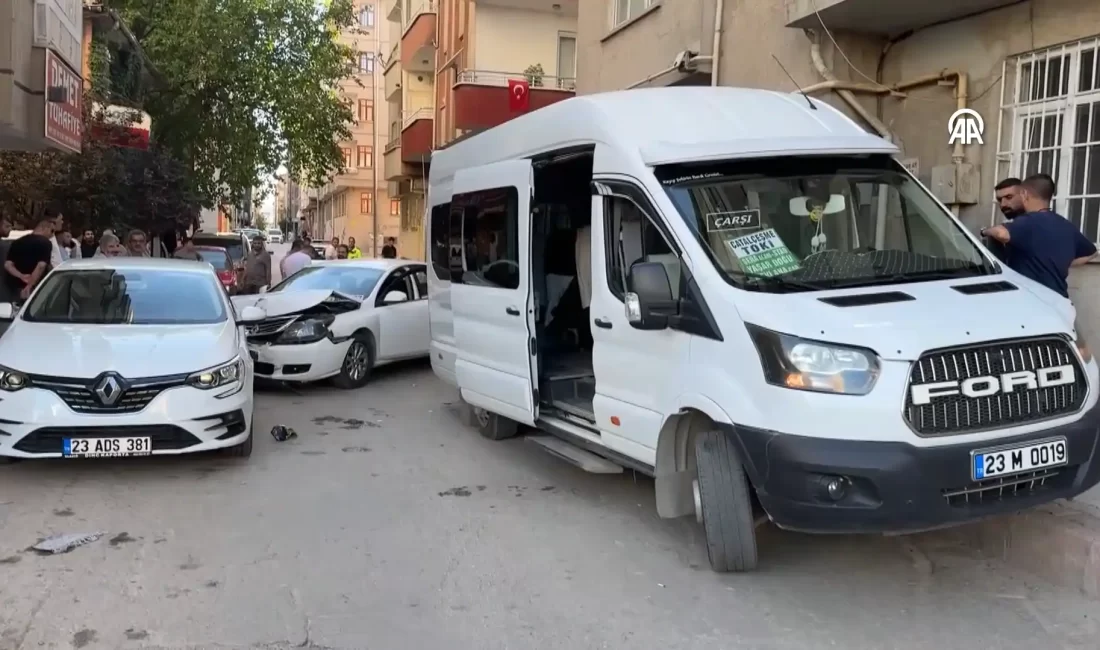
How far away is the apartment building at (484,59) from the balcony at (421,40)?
0.03m

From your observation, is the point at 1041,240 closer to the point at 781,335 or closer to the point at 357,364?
the point at 781,335

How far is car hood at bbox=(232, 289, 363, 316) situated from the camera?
10969 mm

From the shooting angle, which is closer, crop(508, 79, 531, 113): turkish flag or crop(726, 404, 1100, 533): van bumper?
crop(726, 404, 1100, 533): van bumper

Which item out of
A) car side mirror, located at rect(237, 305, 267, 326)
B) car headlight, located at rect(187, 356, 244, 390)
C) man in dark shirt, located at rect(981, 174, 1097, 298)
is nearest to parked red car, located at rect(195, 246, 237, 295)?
car side mirror, located at rect(237, 305, 267, 326)

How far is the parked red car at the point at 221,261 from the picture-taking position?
747 inches

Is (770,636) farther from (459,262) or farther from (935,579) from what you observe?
(459,262)

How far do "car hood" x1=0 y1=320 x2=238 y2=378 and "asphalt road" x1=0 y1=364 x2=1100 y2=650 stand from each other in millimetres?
820

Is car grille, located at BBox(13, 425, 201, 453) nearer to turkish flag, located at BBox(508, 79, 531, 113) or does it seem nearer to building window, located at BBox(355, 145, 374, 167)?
Result: turkish flag, located at BBox(508, 79, 531, 113)

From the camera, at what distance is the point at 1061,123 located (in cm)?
757

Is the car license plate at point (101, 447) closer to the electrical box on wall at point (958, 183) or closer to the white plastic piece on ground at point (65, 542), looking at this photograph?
the white plastic piece on ground at point (65, 542)

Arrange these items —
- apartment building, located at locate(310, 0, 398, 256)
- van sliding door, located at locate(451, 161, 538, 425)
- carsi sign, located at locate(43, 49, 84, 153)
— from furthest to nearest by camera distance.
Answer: apartment building, located at locate(310, 0, 398, 256) → carsi sign, located at locate(43, 49, 84, 153) → van sliding door, located at locate(451, 161, 538, 425)

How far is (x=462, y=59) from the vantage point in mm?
22547

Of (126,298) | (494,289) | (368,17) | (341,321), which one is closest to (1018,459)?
(494,289)

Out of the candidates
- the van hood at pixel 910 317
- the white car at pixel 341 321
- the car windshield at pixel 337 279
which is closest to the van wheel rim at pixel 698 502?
the van hood at pixel 910 317
